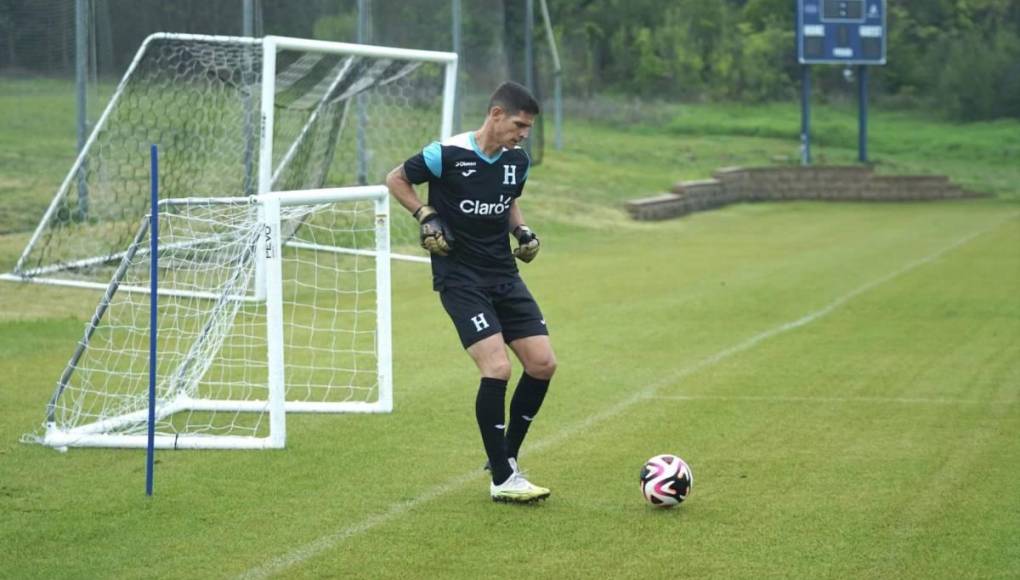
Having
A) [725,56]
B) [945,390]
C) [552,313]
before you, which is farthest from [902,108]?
[945,390]

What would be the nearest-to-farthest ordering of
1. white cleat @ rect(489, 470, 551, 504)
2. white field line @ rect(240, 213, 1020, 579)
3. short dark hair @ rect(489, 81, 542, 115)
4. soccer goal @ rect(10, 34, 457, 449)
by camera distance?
white field line @ rect(240, 213, 1020, 579)
white cleat @ rect(489, 470, 551, 504)
short dark hair @ rect(489, 81, 542, 115)
soccer goal @ rect(10, 34, 457, 449)

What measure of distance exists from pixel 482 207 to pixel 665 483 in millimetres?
1657

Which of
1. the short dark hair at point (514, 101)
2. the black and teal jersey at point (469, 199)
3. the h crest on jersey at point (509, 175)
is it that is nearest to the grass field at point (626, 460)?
the black and teal jersey at point (469, 199)

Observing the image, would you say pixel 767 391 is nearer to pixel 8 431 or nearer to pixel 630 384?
pixel 630 384

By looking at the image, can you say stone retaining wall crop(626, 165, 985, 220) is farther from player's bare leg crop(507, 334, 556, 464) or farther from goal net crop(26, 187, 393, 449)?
player's bare leg crop(507, 334, 556, 464)

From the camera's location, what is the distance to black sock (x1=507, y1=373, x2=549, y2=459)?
25.3 feet

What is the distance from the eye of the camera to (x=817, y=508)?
285 inches

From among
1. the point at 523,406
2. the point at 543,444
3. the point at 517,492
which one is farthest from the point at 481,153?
the point at 543,444

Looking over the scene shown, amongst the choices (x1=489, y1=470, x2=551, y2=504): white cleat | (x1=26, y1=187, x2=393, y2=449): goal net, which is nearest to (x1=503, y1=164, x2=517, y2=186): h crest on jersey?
(x1=489, y1=470, x2=551, y2=504): white cleat

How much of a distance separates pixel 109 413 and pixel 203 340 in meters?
0.76

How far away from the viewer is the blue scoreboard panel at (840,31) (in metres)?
34.8

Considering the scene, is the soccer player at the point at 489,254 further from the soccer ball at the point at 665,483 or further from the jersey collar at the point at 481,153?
the soccer ball at the point at 665,483

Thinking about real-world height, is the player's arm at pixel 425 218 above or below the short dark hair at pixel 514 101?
below

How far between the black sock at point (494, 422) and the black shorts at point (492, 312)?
24 cm
